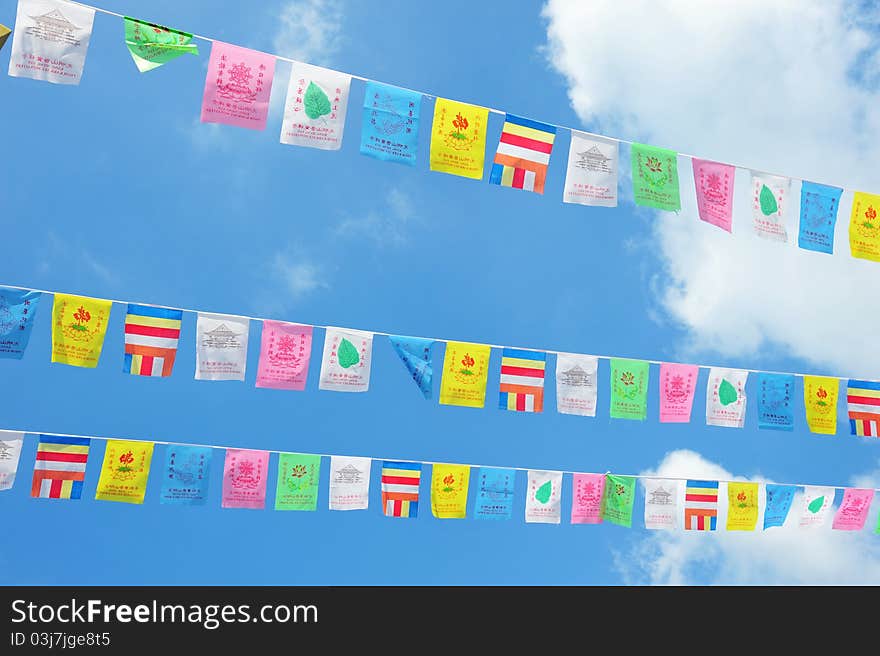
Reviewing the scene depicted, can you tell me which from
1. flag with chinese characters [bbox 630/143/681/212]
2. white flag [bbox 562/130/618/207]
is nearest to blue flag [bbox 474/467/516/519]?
white flag [bbox 562/130/618/207]

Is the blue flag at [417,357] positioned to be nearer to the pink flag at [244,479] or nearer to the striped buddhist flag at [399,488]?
the striped buddhist flag at [399,488]

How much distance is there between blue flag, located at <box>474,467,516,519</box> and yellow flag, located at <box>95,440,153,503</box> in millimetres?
4514

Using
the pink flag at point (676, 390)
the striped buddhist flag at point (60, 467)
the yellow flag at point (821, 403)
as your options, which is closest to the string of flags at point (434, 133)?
the yellow flag at point (821, 403)

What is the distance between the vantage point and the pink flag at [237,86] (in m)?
7.43

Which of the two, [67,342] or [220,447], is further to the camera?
[220,447]

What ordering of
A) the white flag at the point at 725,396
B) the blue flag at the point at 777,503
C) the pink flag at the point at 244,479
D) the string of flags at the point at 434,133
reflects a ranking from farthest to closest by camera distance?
the blue flag at the point at 777,503 → the white flag at the point at 725,396 → the pink flag at the point at 244,479 → the string of flags at the point at 434,133

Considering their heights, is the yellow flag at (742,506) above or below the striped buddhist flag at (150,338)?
below

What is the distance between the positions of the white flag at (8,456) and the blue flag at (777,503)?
415 inches

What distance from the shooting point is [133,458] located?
9000mm

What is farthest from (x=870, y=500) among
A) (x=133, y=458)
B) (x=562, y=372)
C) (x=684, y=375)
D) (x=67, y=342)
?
(x=67, y=342)

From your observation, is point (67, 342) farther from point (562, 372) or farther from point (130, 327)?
point (562, 372)
